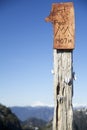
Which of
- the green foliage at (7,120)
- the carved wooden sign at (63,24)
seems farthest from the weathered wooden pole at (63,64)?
the green foliage at (7,120)

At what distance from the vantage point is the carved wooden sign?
697 centimetres

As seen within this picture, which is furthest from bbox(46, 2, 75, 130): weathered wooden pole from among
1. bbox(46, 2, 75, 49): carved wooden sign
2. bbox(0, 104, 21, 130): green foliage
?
bbox(0, 104, 21, 130): green foliage

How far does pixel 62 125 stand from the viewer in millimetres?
6918

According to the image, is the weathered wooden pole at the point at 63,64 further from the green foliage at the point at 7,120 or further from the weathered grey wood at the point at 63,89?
the green foliage at the point at 7,120

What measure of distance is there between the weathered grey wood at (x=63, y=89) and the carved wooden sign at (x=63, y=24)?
0.51 ft

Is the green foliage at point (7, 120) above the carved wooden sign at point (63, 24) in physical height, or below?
below

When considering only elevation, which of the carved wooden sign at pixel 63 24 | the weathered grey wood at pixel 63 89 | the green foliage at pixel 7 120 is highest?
the carved wooden sign at pixel 63 24

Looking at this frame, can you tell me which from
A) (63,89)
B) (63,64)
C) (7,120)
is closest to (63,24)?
(63,64)

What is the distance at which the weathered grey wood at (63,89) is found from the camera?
22.6 feet

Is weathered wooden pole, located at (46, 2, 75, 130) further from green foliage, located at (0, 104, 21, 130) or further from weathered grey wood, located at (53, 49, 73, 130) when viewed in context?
green foliage, located at (0, 104, 21, 130)

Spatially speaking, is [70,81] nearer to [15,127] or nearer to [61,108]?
[61,108]

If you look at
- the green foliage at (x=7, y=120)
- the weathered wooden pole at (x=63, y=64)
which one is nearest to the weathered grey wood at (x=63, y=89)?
the weathered wooden pole at (x=63, y=64)

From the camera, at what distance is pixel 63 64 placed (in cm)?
702

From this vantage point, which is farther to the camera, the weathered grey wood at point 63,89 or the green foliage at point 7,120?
the green foliage at point 7,120
